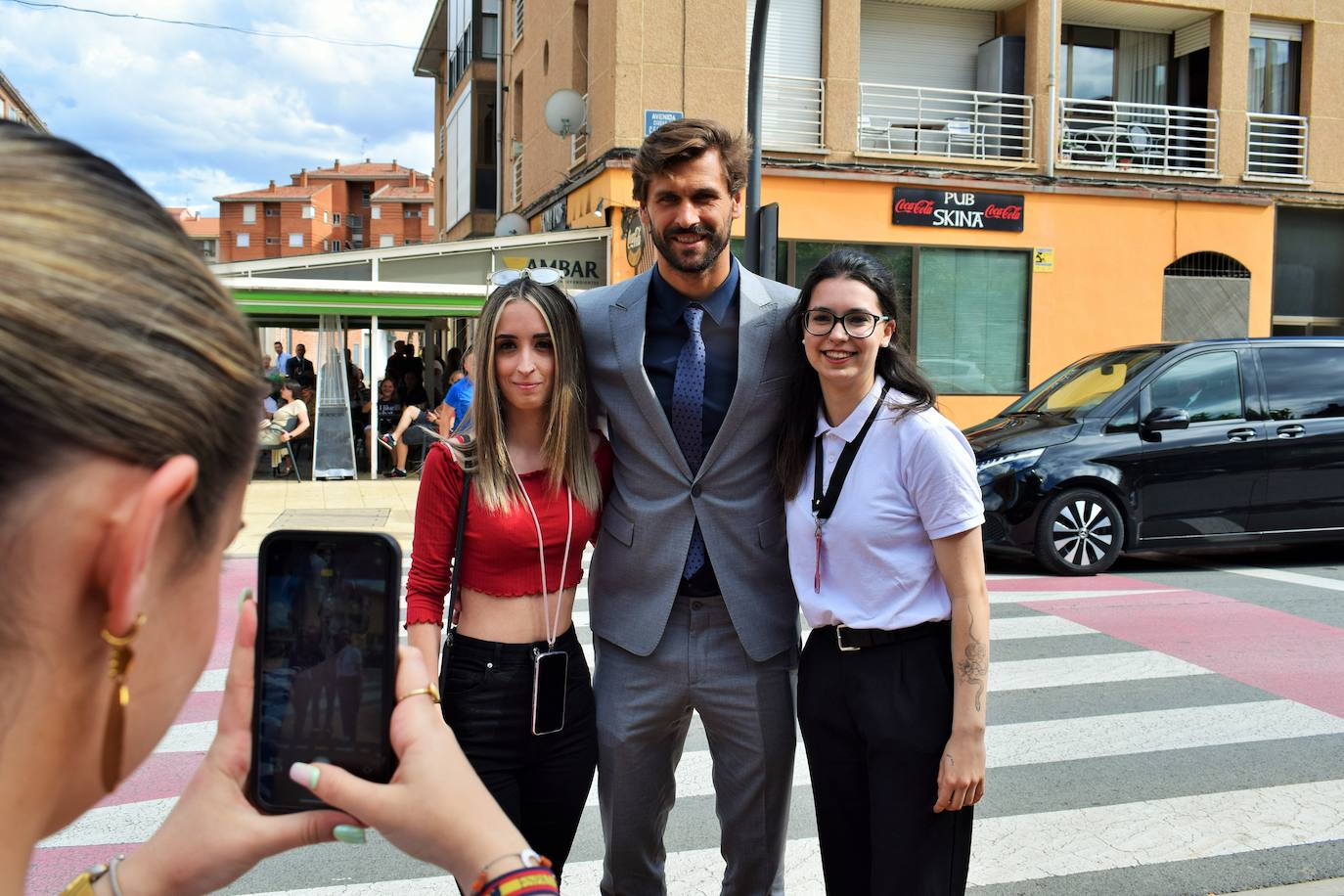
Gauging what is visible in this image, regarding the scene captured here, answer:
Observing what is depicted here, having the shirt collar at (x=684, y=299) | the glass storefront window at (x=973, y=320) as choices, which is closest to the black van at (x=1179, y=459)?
the shirt collar at (x=684, y=299)

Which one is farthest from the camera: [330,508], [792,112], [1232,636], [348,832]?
[792,112]

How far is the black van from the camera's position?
9336 millimetres

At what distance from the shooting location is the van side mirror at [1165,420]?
30.9ft

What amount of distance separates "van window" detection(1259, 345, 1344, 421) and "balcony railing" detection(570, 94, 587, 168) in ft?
37.9

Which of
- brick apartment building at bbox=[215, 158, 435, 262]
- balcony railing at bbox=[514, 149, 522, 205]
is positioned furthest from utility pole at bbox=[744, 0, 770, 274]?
brick apartment building at bbox=[215, 158, 435, 262]

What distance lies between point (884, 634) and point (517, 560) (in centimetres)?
92

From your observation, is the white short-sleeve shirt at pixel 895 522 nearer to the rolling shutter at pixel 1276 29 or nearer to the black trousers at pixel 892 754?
the black trousers at pixel 892 754

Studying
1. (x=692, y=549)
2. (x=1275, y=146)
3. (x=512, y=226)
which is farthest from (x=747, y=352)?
(x=1275, y=146)

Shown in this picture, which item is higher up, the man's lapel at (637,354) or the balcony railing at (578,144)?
the balcony railing at (578,144)

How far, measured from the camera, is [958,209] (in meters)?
17.8

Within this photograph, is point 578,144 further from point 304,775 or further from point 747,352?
point 304,775

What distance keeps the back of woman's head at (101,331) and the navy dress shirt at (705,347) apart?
224cm

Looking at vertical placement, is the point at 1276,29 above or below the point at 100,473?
above

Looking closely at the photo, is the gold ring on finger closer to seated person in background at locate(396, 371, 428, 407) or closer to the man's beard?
the man's beard
